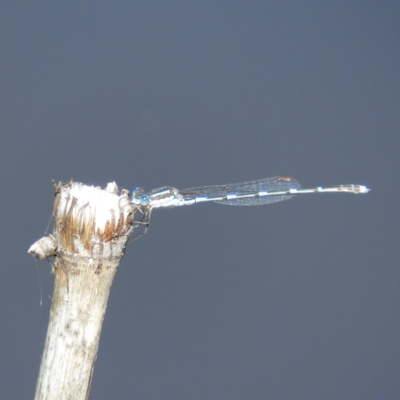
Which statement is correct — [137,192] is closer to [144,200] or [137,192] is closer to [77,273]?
[144,200]

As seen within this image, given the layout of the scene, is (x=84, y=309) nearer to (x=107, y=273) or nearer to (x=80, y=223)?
(x=107, y=273)

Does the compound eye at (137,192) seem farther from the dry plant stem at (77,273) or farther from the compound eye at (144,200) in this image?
the dry plant stem at (77,273)

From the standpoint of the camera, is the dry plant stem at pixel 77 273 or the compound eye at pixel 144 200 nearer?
the dry plant stem at pixel 77 273

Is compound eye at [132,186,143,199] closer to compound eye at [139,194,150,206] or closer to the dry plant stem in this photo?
compound eye at [139,194,150,206]

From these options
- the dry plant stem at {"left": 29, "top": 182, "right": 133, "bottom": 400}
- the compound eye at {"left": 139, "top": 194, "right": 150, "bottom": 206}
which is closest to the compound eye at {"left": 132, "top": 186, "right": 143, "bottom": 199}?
the compound eye at {"left": 139, "top": 194, "right": 150, "bottom": 206}

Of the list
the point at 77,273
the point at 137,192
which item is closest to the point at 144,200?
the point at 137,192

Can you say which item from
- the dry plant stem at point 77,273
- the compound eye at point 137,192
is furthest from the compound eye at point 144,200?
the dry plant stem at point 77,273
